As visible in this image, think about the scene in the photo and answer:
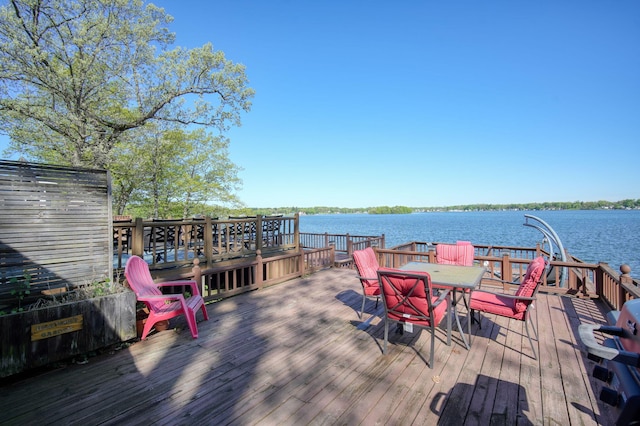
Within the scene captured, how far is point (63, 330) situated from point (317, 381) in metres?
2.55

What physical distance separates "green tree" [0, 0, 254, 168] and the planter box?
7132 millimetres

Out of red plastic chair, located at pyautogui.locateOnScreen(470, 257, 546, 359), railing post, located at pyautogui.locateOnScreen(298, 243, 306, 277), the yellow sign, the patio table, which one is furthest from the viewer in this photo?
railing post, located at pyautogui.locateOnScreen(298, 243, 306, 277)

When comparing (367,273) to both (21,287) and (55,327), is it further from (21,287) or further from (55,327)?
(21,287)

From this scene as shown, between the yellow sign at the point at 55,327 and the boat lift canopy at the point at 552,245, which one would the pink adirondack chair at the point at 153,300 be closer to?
the yellow sign at the point at 55,327

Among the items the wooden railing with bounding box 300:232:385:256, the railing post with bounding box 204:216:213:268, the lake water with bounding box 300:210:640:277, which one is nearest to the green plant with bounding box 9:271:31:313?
the railing post with bounding box 204:216:213:268

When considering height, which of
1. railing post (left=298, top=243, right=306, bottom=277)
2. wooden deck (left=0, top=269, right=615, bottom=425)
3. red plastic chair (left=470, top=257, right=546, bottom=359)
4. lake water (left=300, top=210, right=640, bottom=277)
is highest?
red plastic chair (left=470, top=257, right=546, bottom=359)

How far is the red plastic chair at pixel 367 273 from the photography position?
3992 millimetres

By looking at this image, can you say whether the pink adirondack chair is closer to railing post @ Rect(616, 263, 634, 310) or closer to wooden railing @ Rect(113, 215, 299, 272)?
wooden railing @ Rect(113, 215, 299, 272)

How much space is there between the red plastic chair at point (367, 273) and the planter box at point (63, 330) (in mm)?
2890

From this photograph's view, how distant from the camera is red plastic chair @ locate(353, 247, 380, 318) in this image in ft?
13.1

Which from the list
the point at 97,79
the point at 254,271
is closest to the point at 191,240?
the point at 254,271

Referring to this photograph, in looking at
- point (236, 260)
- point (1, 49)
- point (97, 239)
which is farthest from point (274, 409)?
point (1, 49)

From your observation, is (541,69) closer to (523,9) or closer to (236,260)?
(523,9)

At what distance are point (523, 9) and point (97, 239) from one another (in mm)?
12455
